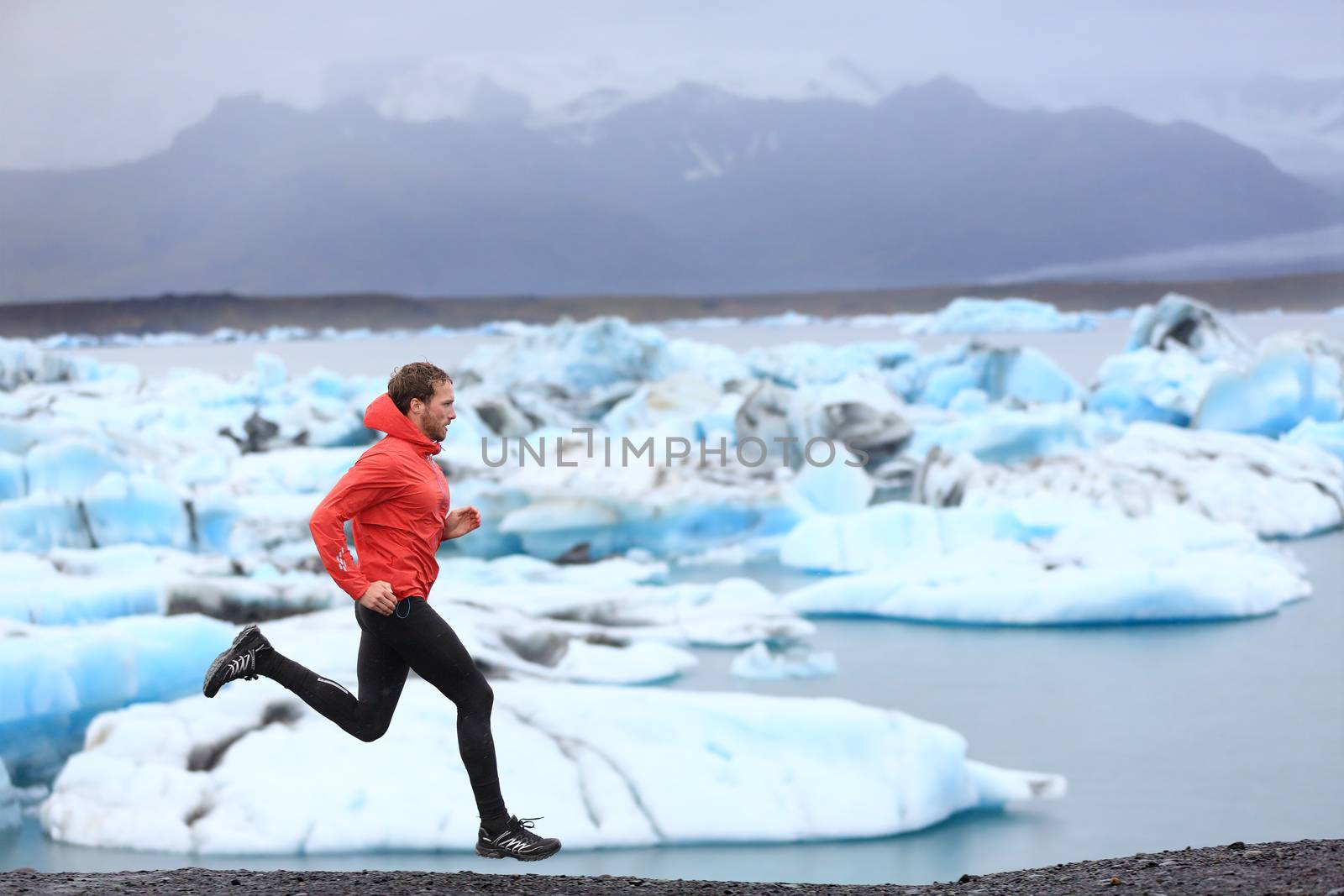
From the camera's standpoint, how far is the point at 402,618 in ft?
6.77

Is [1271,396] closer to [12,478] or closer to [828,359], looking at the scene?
[828,359]

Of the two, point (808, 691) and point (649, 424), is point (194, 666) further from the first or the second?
point (649, 424)

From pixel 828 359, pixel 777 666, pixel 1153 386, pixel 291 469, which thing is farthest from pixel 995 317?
pixel 777 666

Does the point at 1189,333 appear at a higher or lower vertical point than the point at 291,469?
higher

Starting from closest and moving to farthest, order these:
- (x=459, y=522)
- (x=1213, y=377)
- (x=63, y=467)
A: (x=459, y=522), (x=63, y=467), (x=1213, y=377)

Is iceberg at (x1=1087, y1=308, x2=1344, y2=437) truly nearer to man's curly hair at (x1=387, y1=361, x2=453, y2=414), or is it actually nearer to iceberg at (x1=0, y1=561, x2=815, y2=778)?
iceberg at (x1=0, y1=561, x2=815, y2=778)

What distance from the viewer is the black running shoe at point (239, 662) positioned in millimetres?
2084

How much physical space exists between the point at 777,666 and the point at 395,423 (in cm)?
500

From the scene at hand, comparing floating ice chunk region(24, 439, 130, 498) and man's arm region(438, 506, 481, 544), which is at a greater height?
man's arm region(438, 506, 481, 544)

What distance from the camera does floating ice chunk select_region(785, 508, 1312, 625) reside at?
7.76 meters

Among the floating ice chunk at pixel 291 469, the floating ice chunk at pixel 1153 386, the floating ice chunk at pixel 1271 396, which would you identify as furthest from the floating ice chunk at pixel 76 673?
the floating ice chunk at pixel 1153 386

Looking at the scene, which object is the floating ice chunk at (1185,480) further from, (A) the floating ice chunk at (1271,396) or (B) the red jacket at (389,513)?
(B) the red jacket at (389,513)

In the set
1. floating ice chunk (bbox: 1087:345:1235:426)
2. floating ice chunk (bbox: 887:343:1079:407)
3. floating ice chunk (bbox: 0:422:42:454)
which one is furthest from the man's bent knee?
floating ice chunk (bbox: 887:343:1079:407)

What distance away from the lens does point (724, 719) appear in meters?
4.77
